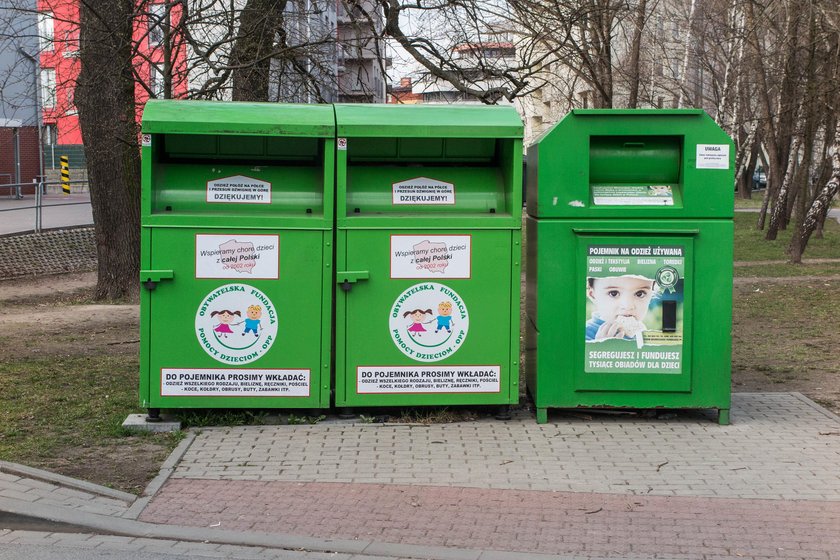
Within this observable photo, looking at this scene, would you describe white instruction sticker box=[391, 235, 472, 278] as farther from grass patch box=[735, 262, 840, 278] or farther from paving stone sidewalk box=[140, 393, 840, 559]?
grass patch box=[735, 262, 840, 278]

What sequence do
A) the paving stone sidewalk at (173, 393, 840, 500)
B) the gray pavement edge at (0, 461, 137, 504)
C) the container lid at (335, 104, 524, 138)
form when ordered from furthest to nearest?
the container lid at (335, 104, 524, 138)
the paving stone sidewalk at (173, 393, 840, 500)
the gray pavement edge at (0, 461, 137, 504)

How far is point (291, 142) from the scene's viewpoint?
6.84 m

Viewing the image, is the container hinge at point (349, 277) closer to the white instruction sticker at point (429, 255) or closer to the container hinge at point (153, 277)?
the white instruction sticker at point (429, 255)

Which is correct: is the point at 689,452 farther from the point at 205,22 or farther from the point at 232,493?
the point at 205,22

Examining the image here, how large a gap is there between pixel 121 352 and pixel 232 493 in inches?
182

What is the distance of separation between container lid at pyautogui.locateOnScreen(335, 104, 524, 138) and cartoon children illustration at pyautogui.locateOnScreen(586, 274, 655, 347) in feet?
3.64

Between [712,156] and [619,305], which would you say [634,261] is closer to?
[619,305]

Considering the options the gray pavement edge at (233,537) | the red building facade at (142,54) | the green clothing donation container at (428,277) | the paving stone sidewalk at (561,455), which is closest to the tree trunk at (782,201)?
the red building facade at (142,54)

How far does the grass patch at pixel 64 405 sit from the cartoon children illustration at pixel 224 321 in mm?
707

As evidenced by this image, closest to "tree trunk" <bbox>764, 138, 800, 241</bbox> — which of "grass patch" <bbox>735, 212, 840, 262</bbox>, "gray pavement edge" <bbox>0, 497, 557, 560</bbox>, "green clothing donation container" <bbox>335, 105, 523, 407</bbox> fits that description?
"grass patch" <bbox>735, 212, 840, 262</bbox>

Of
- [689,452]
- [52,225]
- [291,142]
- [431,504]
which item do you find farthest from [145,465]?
[52,225]

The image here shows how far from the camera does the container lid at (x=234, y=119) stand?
626 cm

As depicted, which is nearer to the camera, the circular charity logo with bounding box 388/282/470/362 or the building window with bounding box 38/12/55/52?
the circular charity logo with bounding box 388/282/470/362

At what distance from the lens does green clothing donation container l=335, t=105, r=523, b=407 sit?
6504mm
